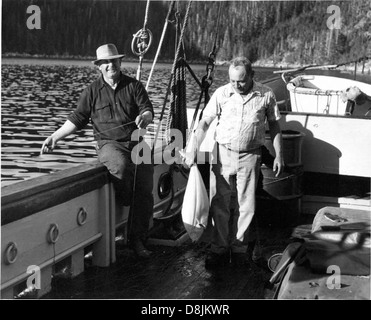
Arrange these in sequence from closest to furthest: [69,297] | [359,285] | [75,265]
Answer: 1. [359,285]
2. [69,297]
3. [75,265]

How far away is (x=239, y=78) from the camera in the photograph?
15.0 feet

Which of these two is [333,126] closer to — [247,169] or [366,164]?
[366,164]

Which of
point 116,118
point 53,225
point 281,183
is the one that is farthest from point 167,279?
point 281,183

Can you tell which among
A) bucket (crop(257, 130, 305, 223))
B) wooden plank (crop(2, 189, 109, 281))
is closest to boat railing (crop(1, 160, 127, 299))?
wooden plank (crop(2, 189, 109, 281))

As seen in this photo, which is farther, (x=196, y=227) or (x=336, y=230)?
(x=196, y=227)

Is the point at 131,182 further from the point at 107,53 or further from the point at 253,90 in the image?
the point at 253,90

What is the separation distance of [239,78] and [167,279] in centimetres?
160

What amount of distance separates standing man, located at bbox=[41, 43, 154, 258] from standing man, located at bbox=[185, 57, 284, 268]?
481 millimetres

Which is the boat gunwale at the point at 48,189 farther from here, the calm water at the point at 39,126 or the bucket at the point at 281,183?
the calm water at the point at 39,126

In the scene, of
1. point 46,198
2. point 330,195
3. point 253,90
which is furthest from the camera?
point 330,195

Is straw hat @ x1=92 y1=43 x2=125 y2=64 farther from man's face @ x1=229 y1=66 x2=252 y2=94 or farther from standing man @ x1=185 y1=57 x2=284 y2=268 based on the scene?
man's face @ x1=229 y1=66 x2=252 y2=94
